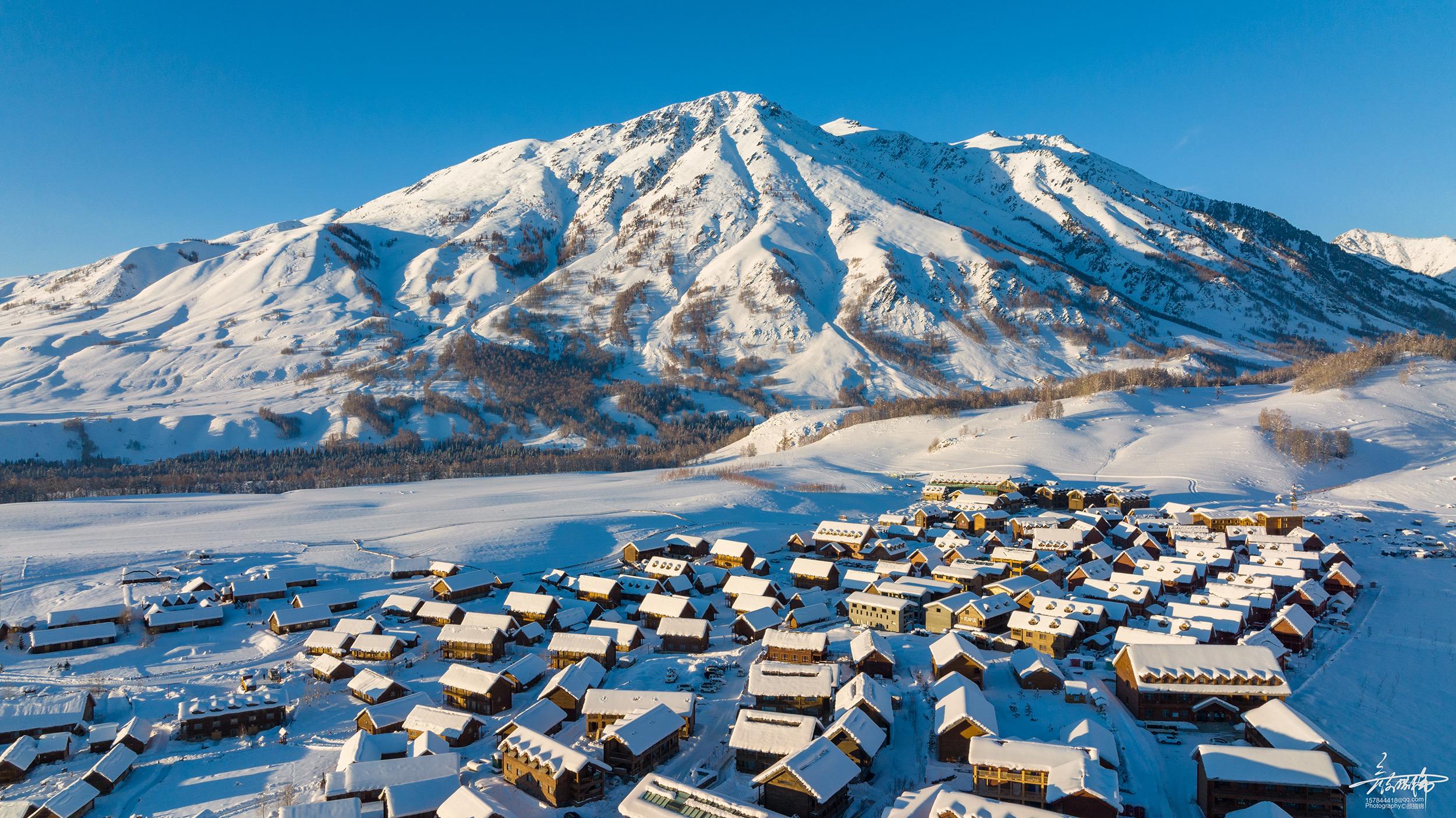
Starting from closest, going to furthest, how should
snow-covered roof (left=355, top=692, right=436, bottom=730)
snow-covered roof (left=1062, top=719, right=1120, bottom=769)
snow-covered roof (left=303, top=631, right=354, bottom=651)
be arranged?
snow-covered roof (left=1062, top=719, right=1120, bottom=769)
snow-covered roof (left=355, top=692, right=436, bottom=730)
snow-covered roof (left=303, top=631, right=354, bottom=651)

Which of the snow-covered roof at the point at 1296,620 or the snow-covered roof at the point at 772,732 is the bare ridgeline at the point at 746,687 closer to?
the snow-covered roof at the point at 772,732

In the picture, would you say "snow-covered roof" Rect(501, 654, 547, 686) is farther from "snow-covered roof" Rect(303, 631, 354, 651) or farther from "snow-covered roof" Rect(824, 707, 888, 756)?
"snow-covered roof" Rect(824, 707, 888, 756)

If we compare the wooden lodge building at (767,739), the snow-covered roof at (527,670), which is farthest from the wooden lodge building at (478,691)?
the wooden lodge building at (767,739)

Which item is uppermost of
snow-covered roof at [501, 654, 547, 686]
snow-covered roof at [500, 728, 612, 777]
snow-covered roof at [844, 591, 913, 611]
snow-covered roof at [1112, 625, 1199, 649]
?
snow-covered roof at [500, 728, 612, 777]

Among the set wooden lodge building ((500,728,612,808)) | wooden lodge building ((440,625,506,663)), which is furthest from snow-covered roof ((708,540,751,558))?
wooden lodge building ((500,728,612,808))

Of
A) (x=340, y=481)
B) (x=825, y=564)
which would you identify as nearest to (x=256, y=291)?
(x=340, y=481)

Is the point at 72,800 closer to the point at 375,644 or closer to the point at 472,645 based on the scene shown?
the point at 375,644

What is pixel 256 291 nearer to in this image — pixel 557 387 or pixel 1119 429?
pixel 557 387

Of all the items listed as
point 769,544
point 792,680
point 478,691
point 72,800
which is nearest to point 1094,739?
point 792,680
